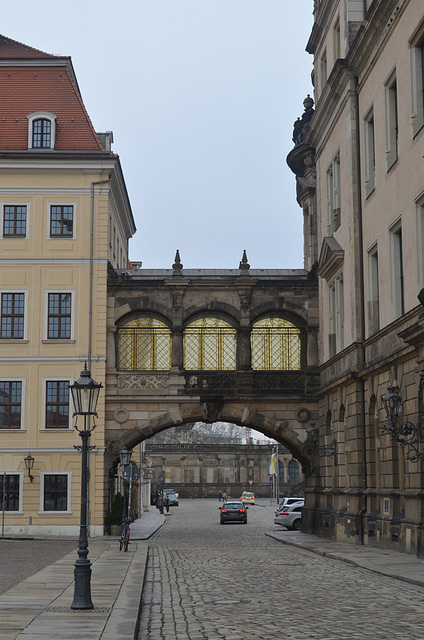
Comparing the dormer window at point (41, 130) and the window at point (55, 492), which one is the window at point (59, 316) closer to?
the window at point (55, 492)

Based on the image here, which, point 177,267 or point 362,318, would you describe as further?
point 177,267

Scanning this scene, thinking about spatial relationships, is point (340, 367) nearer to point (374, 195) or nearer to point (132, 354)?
point (374, 195)

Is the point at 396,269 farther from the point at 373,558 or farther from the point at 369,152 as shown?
the point at 373,558

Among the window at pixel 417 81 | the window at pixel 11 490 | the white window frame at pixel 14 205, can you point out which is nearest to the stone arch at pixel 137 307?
the white window frame at pixel 14 205

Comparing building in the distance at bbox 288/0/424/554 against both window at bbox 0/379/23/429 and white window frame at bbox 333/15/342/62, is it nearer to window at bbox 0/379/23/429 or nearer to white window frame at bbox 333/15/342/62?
white window frame at bbox 333/15/342/62

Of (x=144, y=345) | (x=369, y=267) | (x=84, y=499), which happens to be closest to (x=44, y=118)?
(x=144, y=345)

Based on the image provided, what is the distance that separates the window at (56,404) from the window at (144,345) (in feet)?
8.25

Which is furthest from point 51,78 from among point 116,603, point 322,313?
point 116,603

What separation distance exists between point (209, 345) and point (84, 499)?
2571cm

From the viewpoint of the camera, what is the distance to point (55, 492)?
3878 cm

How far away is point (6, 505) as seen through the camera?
38.9 meters

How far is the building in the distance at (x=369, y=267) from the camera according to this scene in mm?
24562

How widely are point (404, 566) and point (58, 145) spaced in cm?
2617

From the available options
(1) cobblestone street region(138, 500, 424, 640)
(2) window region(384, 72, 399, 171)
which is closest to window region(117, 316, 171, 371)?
(1) cobblestone street region(138, 500, 424, 640)
